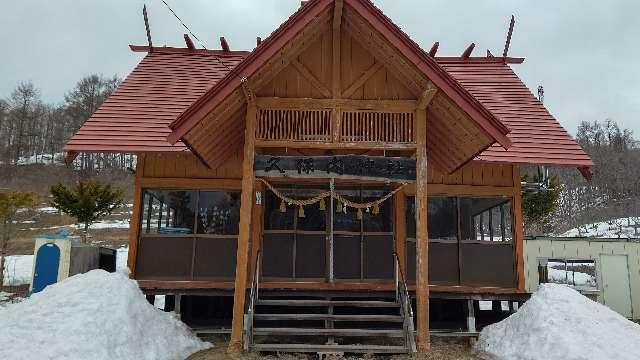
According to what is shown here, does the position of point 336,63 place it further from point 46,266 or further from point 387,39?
point 46,266

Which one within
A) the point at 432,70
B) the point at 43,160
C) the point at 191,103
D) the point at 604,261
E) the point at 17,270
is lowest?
the point at 17,270

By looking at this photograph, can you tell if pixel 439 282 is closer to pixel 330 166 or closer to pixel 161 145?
pixel 330 166

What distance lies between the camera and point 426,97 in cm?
764

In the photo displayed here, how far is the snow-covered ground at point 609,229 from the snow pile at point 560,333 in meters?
36.6

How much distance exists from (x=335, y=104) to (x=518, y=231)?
222 inches

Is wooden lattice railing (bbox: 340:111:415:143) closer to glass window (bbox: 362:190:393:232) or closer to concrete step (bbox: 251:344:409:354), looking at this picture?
glass window (bbox: 362:190:393:232)

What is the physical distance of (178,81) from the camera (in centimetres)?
1236

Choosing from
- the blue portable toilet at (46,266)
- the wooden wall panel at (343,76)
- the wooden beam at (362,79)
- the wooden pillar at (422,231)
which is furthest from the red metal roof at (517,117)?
the blue portable toilet at (46,266)

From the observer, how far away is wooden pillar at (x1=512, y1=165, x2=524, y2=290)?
9.96 m

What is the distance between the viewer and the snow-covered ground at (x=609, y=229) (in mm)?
40469

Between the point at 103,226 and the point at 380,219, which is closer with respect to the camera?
the point at 380,219

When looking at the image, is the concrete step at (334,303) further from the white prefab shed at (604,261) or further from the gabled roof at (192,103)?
the white prefab shed at (604,261)

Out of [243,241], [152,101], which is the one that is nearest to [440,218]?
[243,241]

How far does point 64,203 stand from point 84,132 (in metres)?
12.2
